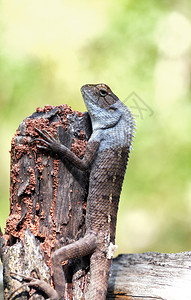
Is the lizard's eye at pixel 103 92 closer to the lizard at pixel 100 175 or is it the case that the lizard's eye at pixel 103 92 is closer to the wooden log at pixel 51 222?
the lizard at pixel 100 175

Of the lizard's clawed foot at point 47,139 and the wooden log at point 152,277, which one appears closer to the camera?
the wooden log at point 152,277

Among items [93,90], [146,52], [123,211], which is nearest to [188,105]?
[146,52]

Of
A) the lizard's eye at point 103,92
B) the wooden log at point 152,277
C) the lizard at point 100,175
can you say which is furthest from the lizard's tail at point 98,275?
the lizard's eye at point 103,92

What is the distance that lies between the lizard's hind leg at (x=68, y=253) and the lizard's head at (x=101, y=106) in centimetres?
120

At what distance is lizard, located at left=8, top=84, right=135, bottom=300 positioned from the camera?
3119 mm

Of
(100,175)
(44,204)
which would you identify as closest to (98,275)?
(44,204)

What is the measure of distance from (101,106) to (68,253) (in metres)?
1.62

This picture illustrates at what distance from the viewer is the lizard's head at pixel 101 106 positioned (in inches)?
140

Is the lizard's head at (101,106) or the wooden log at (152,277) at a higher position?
the lizard's head at (101,106)

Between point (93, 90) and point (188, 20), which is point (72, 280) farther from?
point (188, 20)

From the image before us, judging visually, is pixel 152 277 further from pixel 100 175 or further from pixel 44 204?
pixel 44 204

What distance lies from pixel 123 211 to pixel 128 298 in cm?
289

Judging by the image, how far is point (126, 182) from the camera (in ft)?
20.5

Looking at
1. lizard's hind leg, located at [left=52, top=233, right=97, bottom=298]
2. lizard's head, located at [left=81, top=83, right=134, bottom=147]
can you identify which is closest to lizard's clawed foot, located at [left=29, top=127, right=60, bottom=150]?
lizard's head, located at [left=81, top=83, right=134, bottom=147]
